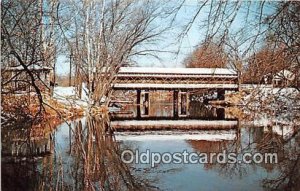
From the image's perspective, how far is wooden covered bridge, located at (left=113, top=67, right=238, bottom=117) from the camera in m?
2.92

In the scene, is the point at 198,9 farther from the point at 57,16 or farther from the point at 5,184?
the point at 5,184

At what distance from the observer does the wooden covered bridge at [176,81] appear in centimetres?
292

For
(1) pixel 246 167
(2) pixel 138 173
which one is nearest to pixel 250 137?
(1) pixel 246 167

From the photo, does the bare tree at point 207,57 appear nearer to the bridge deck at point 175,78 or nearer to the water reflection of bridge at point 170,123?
the bridge deck at point 175,78

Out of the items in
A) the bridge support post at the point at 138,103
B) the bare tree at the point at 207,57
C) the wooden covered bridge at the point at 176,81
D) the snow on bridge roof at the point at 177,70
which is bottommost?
the bridge support post at the point at 138,103

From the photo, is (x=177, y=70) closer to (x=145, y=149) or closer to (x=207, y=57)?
(x=207, y=57)

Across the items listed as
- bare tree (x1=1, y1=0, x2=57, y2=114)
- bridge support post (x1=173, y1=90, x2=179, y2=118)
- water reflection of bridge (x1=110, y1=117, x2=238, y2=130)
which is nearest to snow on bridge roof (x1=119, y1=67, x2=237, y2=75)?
bridge support post (x1=173, y1=90, x2=179, y2=118)

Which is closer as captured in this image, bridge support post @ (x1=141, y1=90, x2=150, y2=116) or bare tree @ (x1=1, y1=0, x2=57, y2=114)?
bare tree @ (x1=1, y1=0, x2=57, y2=114)

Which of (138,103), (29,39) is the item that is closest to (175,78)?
(138,103)

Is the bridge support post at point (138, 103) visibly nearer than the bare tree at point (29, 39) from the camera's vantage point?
No

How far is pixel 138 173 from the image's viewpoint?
286cm

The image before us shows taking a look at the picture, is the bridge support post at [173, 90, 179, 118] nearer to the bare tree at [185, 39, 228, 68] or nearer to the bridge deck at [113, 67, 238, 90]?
the bridge deck at [113, 67, 238, 90]

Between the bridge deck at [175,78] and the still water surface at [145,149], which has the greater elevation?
the bridge deck at [175,78]

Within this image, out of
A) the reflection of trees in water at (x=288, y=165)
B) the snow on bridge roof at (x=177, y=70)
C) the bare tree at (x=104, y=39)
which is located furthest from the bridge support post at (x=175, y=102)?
the reflection of trees in water at (x=288, y=165)
